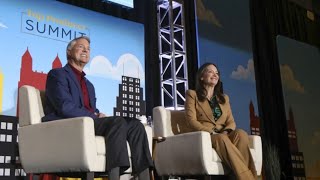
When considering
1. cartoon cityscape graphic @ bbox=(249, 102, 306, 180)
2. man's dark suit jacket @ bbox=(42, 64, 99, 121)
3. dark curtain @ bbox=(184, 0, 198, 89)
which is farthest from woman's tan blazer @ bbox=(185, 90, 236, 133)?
cartoon cityscape graphic @ bbox=(249, 102, 306, 180)

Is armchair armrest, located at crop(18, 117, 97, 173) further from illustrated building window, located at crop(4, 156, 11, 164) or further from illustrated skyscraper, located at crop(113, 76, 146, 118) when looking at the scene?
illustrated skyscraper, located at crop(113, 76, 146, 118)

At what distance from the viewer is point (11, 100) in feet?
11.5

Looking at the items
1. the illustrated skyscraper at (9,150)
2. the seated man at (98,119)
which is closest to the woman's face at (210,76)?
the seated man at (98,119)

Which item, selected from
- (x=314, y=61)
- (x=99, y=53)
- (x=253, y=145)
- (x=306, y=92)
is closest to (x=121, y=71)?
(x=99, y=53)

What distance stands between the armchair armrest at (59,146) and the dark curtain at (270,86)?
377cm

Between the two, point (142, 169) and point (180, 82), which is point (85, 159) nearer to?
point (142, 169)

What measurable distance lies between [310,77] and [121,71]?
12.0ft

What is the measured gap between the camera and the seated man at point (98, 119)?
2424 millimetres

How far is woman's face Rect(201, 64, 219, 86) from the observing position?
3383 mm

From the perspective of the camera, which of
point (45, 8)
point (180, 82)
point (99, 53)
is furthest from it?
point (180, 82)

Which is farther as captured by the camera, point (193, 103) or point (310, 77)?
point (310, 77)

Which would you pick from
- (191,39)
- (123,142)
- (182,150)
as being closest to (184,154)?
(182,150)

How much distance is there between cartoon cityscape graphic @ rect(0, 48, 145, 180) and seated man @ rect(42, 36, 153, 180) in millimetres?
806

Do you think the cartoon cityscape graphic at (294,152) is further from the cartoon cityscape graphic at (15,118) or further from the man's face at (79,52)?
the man's face at (79,52)
